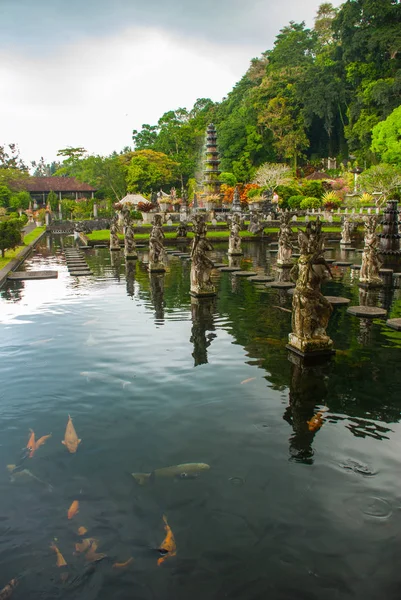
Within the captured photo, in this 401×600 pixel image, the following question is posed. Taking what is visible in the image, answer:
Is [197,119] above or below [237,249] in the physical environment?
above

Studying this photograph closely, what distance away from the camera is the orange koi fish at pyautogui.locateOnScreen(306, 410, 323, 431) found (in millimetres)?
5770

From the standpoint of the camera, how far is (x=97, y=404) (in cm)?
652

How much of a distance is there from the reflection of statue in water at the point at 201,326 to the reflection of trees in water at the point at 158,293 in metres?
0.81

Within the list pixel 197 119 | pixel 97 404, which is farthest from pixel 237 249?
pixel 197 119

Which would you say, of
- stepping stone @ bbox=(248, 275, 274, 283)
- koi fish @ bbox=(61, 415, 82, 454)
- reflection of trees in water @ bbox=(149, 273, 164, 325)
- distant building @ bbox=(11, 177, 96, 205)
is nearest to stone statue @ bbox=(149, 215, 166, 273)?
reflection of trees in water @ bbox=(149, 273, 164, 325)

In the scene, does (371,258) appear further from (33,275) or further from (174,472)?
(33,275)

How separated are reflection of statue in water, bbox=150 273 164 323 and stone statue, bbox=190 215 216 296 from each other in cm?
105

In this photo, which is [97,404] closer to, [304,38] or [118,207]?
[118,207]

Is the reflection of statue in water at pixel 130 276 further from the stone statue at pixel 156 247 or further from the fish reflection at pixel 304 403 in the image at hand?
the fish reflection at pixel 304 403

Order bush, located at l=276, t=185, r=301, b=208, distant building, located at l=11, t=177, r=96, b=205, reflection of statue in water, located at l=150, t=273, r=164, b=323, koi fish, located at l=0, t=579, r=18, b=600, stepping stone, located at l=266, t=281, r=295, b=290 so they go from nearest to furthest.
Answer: koi fish, located at l=0, t=579, r=18, b=600
reflection of statue in water, located at l=150, t=273, r=164, b=323
stepping stone, located at l=266, t=281, r=295, b=290
bush, located at l=276, t=185, r=301, b=208
distant building, located at l=11, t=177, r=96, b=205

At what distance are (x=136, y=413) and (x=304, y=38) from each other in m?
82.9

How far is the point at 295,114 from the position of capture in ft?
→ 211

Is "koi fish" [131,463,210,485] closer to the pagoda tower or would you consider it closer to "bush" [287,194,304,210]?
"bush" [287,194,304,210]

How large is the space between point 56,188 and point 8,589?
Answer: 7236 centimetres
